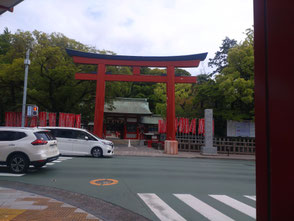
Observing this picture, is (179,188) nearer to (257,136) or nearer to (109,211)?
(109,211)

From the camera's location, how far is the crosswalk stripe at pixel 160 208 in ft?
15.5

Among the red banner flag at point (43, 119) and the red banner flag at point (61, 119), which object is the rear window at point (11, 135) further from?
the red banner flag at point (43, 119)

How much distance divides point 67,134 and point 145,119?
19.7 meters

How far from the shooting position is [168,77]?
63.8 ft

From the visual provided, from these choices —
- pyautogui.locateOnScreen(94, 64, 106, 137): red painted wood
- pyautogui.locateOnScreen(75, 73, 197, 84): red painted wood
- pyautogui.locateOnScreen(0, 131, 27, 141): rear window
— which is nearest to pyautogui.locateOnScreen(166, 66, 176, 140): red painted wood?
pyautogui.locateOnScreen(75, 73, 197, 84): red painted wood

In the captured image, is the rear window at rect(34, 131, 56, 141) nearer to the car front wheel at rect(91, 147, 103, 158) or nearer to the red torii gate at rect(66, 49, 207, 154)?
the car front wheel at rect(91, 147, 103, 158)

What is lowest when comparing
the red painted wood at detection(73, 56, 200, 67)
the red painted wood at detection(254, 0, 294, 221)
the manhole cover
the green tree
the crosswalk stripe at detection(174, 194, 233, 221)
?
the crosswalk stripe at detection(174, 194, 233, 221)

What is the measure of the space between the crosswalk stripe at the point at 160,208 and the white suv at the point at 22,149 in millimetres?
4697

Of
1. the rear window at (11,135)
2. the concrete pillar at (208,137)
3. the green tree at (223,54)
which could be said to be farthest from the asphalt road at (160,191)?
the green tree at (223,54)

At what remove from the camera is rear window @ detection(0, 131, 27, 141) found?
29.2 ft

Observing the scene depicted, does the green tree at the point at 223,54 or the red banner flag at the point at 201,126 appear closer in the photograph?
the red banner flag at the point at 201,126

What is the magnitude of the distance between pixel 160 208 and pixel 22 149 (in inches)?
246

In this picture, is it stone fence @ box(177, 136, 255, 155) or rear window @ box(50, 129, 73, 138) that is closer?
rear window @ box(50, 129, 73, 138)

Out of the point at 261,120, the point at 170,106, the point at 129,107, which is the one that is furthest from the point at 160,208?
the point at 129,107
